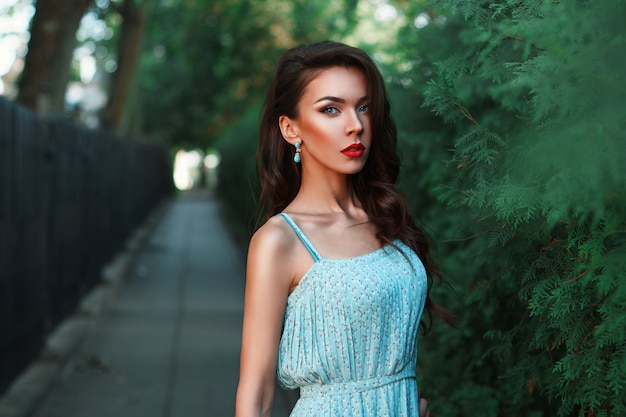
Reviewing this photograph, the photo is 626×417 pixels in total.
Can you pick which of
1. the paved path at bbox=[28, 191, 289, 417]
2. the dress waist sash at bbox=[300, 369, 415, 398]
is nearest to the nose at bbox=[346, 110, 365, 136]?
the dress waist sash at bbox=[300, 369, 415, 398]

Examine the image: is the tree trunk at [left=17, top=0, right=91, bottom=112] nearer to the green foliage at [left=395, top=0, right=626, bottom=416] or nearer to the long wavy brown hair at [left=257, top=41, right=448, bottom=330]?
the green foliage at [left=395, top=0, right=626, bottom=416]

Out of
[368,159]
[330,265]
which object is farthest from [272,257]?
[368,159]

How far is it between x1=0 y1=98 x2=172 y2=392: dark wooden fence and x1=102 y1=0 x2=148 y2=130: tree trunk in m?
6.89

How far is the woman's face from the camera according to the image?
2910 mm

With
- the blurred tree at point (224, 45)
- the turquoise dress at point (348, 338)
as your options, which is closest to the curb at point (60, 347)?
the turquoise dress at point (348, 338)

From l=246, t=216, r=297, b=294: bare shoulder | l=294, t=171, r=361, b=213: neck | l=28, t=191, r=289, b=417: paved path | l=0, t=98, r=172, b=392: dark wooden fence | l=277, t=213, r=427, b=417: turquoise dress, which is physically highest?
l=294, t=171, r=361, b=213: neck

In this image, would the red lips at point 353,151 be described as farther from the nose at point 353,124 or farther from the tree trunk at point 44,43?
the tree trunk at point 44,43

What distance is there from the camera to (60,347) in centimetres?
859

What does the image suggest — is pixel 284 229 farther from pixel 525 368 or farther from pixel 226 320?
pixel 226 320

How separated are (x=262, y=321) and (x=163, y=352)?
6903mm

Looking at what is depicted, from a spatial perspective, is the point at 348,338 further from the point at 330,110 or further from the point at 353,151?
the point at 330,110

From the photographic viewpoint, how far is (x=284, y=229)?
283 cm

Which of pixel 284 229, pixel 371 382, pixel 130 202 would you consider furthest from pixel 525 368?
pixel 130 202

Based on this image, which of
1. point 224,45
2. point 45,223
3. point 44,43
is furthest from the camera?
point 224,45
